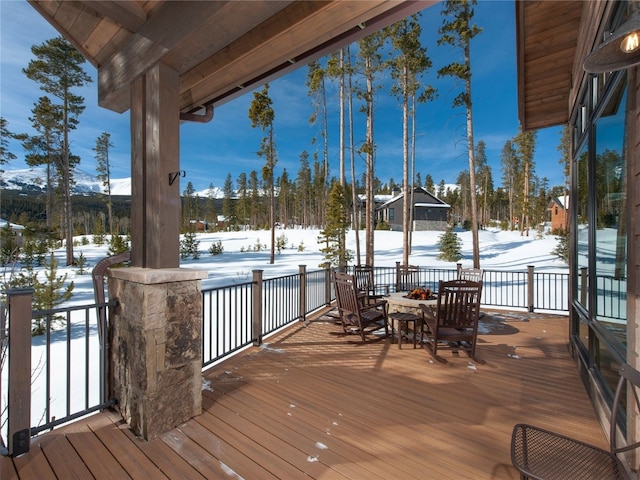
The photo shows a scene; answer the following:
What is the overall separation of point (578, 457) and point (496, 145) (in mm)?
36854

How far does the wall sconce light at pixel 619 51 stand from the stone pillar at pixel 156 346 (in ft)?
9.30

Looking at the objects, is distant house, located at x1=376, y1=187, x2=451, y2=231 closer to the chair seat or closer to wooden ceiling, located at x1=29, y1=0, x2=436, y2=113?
wooden ceiling, located at x1=29, y1=0, x2=436, y2=113

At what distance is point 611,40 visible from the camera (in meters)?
1.38

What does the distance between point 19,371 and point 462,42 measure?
42.7ft

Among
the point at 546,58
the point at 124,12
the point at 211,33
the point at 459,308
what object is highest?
the point at 546,58

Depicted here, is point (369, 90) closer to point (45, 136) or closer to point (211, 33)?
point (211, 33)

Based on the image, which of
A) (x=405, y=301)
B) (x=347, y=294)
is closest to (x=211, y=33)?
(x=347, y=294)

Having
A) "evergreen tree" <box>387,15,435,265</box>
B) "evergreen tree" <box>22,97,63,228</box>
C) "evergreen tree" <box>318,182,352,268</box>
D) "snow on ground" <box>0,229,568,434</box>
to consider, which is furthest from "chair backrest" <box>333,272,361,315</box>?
"evergreen tree" <box>22,97,63,228</box>

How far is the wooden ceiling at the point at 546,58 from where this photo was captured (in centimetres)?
341

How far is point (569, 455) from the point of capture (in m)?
1.60

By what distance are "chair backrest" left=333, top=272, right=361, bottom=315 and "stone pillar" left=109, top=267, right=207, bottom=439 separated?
229 cm

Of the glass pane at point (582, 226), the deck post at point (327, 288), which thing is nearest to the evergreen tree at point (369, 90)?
the deck post at point (327, 288)

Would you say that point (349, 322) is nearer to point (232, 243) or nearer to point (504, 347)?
point (504, 347)

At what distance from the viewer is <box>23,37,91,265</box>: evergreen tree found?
14375 millimetres
